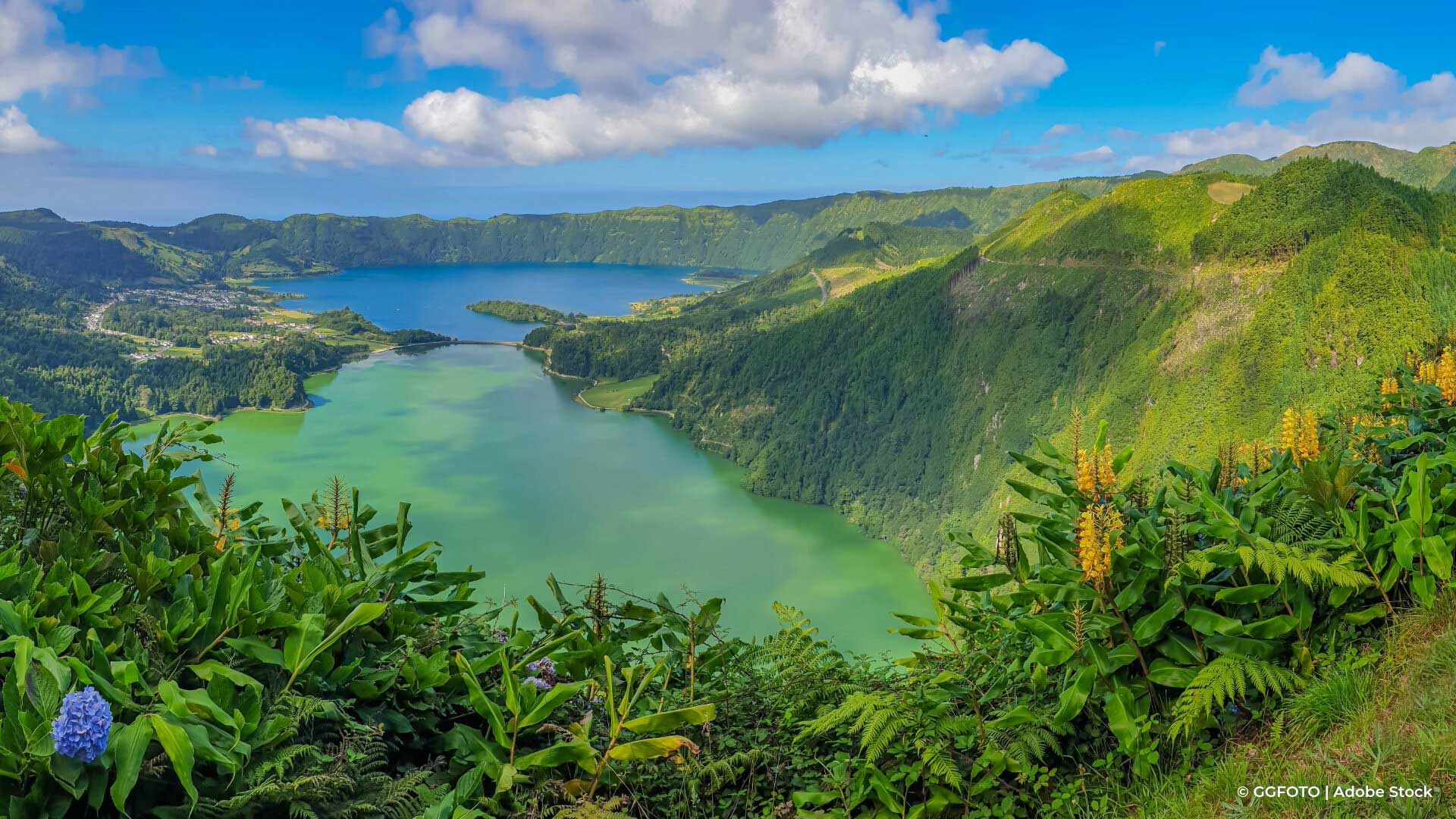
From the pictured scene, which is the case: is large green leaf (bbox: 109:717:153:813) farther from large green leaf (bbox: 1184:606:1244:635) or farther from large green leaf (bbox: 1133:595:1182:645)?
large green leaf (bbox: 1184:606:1244:635)

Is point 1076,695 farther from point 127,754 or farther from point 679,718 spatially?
point 127,754

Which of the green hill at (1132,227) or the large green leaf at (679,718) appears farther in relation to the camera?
the green hill at (1132,227)

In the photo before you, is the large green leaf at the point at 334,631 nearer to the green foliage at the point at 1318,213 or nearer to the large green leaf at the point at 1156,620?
the large green leaf at the point at 1156,620

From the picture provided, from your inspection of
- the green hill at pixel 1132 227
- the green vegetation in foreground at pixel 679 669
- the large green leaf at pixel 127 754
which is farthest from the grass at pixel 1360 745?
the green hill at pixel 1132 227

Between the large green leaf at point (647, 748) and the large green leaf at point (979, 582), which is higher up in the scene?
the large green leaf at point (979, 582)

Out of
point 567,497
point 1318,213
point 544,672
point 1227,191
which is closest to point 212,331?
point 567,497

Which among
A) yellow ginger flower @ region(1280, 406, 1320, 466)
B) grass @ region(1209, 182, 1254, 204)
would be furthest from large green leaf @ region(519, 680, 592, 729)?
grass @ region(1209, 182, 1254, 204)
